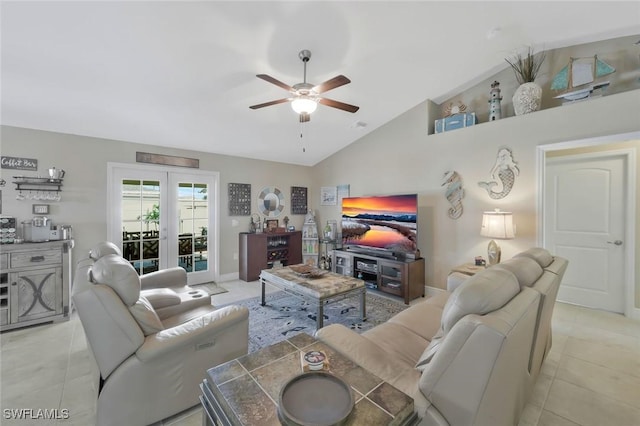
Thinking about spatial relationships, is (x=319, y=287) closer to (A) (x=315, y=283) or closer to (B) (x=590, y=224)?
(A) (x=315, y=283)

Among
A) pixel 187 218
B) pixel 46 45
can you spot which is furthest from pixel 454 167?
pixel 46 45

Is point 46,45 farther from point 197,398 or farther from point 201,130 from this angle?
point 197,398

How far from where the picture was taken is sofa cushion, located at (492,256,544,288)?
1.53 m

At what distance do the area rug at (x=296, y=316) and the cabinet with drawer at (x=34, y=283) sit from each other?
2033mm

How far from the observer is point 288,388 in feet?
3.13

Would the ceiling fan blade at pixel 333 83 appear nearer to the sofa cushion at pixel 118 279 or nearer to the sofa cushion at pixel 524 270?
the sofa cushion at pixel 524 270

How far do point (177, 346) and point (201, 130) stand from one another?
317 cm

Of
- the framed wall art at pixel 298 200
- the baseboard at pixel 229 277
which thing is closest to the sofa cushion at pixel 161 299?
the baseboard at pixel 229 277

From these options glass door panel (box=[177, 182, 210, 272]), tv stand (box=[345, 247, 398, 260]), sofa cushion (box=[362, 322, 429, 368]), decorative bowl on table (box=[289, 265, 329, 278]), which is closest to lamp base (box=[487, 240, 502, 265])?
tv stand (box=[345, 247, 398, 260])

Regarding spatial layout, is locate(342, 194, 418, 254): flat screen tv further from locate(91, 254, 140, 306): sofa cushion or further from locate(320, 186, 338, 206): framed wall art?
locate(91, 254, 140, 306): sofa cushion

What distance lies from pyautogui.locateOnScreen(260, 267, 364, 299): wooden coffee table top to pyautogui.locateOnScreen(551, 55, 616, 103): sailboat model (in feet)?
10.5

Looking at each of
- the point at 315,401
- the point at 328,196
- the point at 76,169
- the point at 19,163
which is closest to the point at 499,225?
the point at 315,401

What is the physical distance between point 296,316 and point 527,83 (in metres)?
4.00

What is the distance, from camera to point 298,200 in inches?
231
